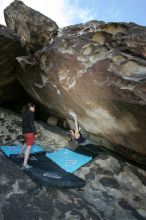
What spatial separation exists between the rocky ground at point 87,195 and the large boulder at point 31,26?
4.32 meters

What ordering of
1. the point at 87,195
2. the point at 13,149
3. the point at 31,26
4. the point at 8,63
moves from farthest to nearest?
the point at 31,26 → the point at 8,63 → the point at 13,149 → the point at 87,195

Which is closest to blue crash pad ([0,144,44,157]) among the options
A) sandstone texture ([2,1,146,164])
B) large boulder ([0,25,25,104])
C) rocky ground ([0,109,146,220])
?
rocky ground ([0,109,146,220])

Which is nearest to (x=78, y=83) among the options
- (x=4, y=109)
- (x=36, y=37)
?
(x=36, y=37)

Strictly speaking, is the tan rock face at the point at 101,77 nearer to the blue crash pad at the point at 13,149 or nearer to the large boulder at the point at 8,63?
the large boulder at the point at 8,63

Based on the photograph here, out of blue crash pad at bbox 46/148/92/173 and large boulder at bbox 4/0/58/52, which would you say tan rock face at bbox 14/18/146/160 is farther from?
large boulder at bbox 4/0/58/52

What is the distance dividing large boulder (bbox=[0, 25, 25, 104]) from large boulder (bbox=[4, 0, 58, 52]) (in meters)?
0.59

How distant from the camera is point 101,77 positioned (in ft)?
23.6

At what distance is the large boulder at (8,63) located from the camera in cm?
922

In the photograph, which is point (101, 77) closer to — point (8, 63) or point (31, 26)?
point (8, 63)

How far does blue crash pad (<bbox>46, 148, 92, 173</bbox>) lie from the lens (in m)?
7.80

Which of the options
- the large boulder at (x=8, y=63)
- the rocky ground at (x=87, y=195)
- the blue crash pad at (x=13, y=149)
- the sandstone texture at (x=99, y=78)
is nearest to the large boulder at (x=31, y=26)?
the sandstone texture at (x=99, y=78)

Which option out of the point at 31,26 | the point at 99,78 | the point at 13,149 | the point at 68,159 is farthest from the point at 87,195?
the point at 31,26

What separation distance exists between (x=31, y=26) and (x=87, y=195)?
20.1ft

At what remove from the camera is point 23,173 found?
22.9 feet
